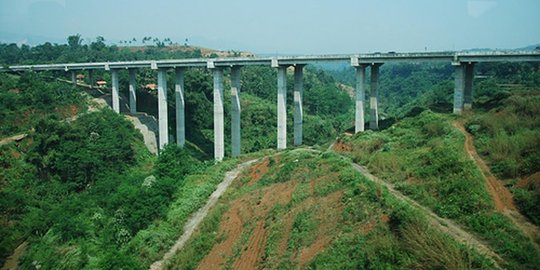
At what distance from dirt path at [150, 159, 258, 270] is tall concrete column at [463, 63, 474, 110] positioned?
20.0m

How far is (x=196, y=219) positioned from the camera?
87.6 feet

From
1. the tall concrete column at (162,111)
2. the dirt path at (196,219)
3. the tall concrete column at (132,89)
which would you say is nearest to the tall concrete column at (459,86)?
the dirt path at (196,219)

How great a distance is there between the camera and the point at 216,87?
175 ft

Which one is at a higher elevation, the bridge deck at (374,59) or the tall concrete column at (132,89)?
the bridge deck at (374,59)

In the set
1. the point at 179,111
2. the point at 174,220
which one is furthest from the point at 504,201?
the point at 179,111

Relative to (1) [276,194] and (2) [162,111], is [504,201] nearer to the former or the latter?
(1) [276,194]

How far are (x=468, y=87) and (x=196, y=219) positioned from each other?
1020 inches

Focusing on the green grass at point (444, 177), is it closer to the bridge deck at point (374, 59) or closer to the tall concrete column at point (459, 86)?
the tall concrete column at point (459, 86)

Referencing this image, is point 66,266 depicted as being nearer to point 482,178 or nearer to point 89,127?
point 482,178

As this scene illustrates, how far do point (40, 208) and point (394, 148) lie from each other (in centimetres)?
2632

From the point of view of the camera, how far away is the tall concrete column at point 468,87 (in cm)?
3938

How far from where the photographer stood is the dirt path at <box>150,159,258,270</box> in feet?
74.0

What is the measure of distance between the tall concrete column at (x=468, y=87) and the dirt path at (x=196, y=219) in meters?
20.0

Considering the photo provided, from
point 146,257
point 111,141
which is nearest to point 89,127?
point 111,141
